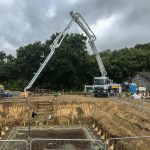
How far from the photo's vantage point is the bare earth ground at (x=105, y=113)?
27.0 m

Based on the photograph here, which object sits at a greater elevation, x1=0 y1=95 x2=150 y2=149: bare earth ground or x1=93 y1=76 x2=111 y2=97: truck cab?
x1=93 y1=76 x2=111 y2=97: truck cab

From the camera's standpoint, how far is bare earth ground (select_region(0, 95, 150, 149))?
27016mm

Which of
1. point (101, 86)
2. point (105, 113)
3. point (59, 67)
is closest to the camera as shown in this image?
point (105, 113)

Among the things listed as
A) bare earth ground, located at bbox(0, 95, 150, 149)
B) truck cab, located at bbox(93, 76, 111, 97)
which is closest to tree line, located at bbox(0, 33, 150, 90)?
truck cab, located at bbox(93, 76, 111, 97)

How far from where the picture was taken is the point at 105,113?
37.0 metres

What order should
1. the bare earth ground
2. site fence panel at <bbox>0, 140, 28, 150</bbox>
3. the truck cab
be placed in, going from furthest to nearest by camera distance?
the truck cab → the bare earth ground → site fence panel at <bbox>0, 140, 28, 150</bbox>

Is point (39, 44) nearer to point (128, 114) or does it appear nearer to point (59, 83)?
point (59, 83)

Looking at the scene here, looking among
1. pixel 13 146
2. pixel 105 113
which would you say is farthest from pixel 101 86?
pixel 13 146

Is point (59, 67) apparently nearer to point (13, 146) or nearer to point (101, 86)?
point (101, 86)

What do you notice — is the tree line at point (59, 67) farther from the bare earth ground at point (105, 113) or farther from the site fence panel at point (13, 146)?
the site fence panel at point (13, 146)

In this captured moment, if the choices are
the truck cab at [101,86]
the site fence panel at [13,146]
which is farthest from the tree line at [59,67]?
the site fence panel at [13,146]

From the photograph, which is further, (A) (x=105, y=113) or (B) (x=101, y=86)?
(B) (x=101, y=86)

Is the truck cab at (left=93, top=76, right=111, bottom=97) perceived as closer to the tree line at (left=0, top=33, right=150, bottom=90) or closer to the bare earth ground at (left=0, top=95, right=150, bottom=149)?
the bare earth ground at (left=0, top=95, right=150, bottom=149)

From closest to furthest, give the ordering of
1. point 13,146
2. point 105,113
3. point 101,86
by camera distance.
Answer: point 13,146
point 105,113
point 101,86
